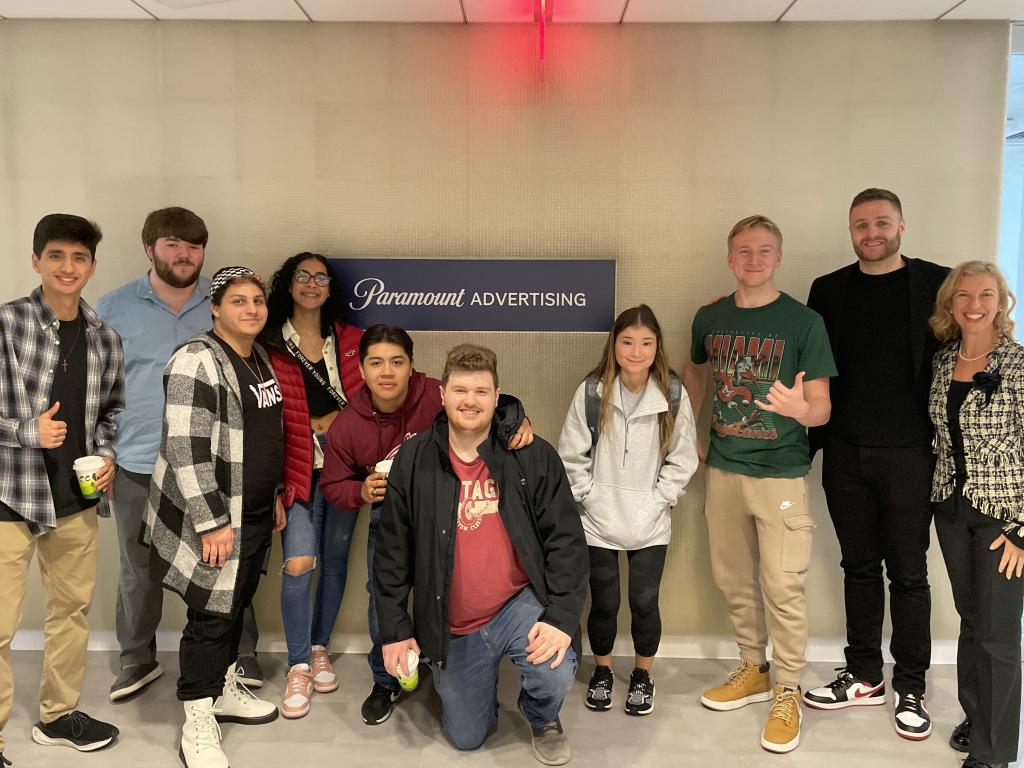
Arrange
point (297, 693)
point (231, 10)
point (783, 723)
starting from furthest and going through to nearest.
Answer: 1. point (231, 10)
2. point (297, 693)
3. point (783, 723)

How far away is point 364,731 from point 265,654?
88 cm

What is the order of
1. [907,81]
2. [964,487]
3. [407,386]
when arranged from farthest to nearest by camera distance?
[907,81], [407,386], [964,487]

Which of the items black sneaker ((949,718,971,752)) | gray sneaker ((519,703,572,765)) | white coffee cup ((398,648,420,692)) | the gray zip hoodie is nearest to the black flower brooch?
the gray zip hoodie

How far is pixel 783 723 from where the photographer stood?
9.30 feet

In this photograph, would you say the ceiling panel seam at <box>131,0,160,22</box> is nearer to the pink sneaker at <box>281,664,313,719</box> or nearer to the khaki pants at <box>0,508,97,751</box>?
the khaki pants at <box>0,508,97,751</box>

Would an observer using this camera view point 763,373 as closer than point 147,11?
Yes

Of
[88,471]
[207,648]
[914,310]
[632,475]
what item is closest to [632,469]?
[632,475]

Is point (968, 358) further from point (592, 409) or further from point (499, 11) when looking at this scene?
point (499, 11)

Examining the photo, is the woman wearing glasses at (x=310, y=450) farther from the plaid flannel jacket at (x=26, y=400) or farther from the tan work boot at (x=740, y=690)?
the tan work boot at (x=740, y=690)

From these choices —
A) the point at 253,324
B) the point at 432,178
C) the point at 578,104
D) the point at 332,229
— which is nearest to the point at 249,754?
the point at 253,324

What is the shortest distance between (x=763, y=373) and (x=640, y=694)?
140 cm

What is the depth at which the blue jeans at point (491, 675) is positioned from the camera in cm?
264

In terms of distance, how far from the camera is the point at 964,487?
101 inches

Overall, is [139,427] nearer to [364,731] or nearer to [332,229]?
[332,229]
